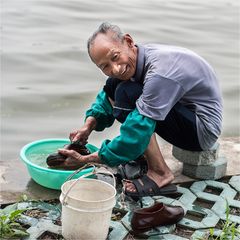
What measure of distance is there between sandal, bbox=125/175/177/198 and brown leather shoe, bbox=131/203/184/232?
324 mm

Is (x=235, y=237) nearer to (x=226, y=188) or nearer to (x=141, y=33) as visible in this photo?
(x=226, y=188)

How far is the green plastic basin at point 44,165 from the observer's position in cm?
346

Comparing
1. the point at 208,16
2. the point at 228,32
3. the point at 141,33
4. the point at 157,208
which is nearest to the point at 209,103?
the point at 157,208

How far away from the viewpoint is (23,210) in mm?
3156

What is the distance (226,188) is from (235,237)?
2.12ft

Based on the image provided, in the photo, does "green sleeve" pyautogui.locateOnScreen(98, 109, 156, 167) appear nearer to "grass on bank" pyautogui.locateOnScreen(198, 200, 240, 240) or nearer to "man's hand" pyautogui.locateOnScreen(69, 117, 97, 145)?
"man's hand" pyautogui.locateOnScreen(69, 117, 97, 145)

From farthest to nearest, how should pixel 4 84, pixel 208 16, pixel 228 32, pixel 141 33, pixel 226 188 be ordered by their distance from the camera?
pixel 208 16 < pixel 228 32 < pixel 141 33 < pixel 4 84 < pixel 226 188

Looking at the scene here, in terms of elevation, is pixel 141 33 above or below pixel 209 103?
below

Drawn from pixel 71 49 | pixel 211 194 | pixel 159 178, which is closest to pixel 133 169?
pixel 159 178

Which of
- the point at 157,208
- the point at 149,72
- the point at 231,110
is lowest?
the point at 231,110

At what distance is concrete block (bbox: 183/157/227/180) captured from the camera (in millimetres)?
3807

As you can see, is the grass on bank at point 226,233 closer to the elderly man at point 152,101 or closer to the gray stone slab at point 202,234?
the gray stone slab at point 202,234

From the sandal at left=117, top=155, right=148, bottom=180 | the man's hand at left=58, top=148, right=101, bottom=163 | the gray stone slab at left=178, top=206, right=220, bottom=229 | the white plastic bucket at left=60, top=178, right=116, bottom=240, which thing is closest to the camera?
the white plastic bucket at left=60, top=178, right=116, bottom=240

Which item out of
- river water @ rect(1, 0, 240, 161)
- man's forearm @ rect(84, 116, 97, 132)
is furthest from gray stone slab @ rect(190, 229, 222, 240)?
river water @ rect(1, 0, 240, 161)
